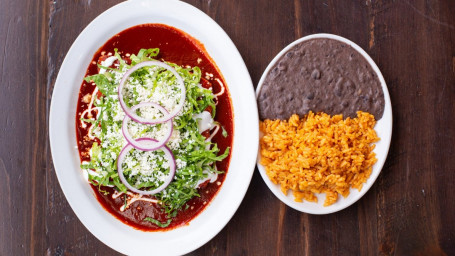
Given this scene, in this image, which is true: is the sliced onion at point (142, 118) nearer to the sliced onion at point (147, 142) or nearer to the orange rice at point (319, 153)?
the sliced onion at point (147, 142)

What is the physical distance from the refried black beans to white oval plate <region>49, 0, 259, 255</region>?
0.67 ft

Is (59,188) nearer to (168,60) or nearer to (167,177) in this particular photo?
(167,177)

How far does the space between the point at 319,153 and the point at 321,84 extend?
54 centimetres

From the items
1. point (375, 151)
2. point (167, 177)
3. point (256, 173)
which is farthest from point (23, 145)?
point (375, 151)

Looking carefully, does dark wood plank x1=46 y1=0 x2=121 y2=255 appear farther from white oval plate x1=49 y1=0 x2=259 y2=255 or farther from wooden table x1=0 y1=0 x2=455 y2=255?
white oval plate x1=49 y1=0 x2=259 y2=255

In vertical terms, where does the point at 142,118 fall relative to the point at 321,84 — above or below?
below

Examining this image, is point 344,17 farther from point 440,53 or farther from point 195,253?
point 195,253

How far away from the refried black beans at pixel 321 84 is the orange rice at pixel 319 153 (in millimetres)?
79

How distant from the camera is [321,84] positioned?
2.97 m

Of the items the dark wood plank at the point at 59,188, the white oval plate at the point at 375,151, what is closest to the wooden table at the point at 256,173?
the dark wood plank at the point at 59,188

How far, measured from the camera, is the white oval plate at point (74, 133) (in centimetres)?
294

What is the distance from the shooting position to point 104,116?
115 inches

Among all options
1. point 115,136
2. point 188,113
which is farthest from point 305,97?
point 115,136

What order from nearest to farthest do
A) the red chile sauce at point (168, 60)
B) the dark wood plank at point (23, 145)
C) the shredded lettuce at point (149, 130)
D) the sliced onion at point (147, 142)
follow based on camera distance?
the sliced onion at point (147, 142), the shredded lettuce at point (149, 130), the red chile sauce at point (168, 60), the dark wood plank at point (23, 145)
